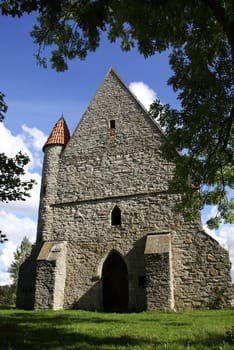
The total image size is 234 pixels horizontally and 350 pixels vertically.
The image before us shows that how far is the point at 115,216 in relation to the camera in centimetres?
1556

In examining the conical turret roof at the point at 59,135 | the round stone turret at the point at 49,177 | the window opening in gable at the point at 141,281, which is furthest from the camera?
the conical turret roof at the point at 59,135

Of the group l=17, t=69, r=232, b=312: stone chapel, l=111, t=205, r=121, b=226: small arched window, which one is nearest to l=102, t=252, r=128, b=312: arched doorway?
l=17, t=69, r=232, b=312: stone chapel

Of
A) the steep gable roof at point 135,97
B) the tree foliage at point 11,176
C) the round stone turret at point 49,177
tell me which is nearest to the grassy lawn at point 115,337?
the tree foliage at point 11,176

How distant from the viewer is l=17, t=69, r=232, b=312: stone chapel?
1309cm

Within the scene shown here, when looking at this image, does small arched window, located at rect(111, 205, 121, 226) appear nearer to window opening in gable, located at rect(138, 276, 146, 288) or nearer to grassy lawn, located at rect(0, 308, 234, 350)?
window opening in gable, located at rect(138, 276, 146, 288)

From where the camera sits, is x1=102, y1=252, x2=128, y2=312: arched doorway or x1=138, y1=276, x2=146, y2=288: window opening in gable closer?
x1=138, y1=276, x2=146, y2=288: window opening in gable

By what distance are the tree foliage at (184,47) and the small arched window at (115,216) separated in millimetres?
5211

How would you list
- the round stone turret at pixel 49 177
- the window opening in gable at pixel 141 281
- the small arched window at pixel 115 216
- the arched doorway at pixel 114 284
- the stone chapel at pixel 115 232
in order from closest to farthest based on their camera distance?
the stone chapel at pixel 115 232, the window opening in gable at pixel 141 281, the arched doorway at pixel 114 284, the small arched window at pixel 115 216, the round stone turret at pixel 49 177

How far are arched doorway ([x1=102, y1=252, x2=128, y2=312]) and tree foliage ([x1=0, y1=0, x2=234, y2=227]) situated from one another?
5.47 meters

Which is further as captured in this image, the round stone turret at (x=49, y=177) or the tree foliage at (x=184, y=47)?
the round stone turret at (x=49, y=177)

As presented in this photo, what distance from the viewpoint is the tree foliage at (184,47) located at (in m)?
6.37

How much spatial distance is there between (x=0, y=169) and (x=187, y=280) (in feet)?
30.5

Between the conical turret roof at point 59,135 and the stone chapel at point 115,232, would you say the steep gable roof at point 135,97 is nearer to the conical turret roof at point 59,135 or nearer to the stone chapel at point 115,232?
the stone chapel at point 115,232

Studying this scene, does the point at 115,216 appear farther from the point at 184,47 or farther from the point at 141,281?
the point at 184,47
